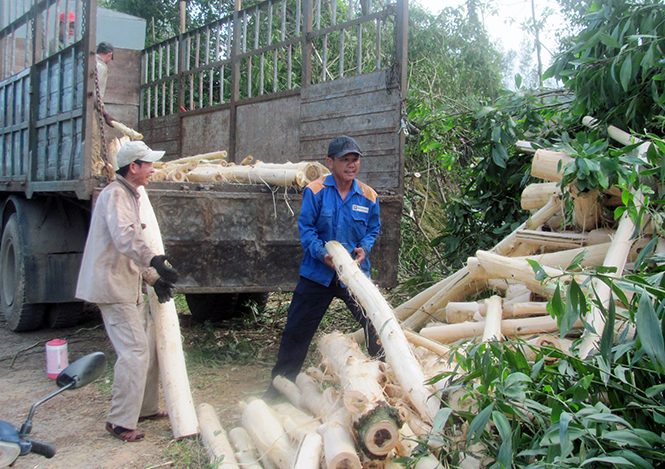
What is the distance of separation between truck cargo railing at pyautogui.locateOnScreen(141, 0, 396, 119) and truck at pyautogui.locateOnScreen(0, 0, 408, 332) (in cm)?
3

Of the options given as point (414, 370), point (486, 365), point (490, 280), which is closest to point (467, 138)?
point (490, 280)

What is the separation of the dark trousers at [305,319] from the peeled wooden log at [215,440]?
674mm

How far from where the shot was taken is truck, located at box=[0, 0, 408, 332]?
14.3 feet

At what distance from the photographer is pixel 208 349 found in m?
5.16

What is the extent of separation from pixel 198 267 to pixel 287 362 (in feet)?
3.34

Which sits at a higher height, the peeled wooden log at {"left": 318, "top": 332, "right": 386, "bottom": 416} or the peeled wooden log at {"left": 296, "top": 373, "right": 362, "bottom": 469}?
the peeled wooden log at {"left": 318, "top": 332, "right": 386, "bottom": 416}

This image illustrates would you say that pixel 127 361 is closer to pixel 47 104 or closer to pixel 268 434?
pixel 268 434

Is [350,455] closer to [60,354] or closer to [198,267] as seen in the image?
[198,267]

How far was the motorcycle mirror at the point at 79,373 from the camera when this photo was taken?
2.00m

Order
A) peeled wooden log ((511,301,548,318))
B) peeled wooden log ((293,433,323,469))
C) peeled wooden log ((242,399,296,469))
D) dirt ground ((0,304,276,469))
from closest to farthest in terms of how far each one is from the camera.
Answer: peeled wooden log ((293,433,323,469))
peeled wooden log ((242,399,296,469))
dirt ground ((0,304,276,469))
peeled wooden log ((511,301,548,318))

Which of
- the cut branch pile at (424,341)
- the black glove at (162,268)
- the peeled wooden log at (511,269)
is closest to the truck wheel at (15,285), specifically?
the black glove at (162,268)

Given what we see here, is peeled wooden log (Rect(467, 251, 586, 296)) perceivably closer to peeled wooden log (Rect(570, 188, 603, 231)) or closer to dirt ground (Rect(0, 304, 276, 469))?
peeled wooden log (Rect(570, 188, 603, 231))

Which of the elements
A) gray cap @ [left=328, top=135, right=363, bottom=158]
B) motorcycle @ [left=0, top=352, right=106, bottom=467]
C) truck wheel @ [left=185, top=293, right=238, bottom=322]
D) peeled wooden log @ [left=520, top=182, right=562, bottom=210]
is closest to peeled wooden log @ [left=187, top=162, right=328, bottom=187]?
gray cap @ [left=328, top=135, right=363, bottom=158]

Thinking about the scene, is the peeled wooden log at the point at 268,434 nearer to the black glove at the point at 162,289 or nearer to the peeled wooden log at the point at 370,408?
the peeled wooden log at the point at 370,408
